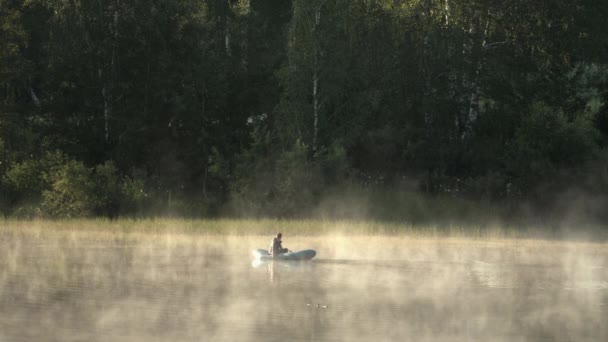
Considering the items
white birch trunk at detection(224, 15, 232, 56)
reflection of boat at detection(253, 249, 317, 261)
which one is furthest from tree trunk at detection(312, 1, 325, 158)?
reflection of boat at detection(253, 249, 317, 261)

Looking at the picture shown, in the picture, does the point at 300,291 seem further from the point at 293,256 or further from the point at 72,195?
the point at 72,195

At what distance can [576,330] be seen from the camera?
1450cm

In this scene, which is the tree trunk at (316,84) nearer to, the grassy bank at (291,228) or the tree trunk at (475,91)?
the tree trunk at (475,91)

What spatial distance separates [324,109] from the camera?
126 feet

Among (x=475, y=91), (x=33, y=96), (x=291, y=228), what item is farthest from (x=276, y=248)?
(x=33, y=96)

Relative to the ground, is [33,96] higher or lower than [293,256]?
higher

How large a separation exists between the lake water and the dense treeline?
363 inches

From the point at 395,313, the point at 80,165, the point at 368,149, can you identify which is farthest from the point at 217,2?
the point at 395,313

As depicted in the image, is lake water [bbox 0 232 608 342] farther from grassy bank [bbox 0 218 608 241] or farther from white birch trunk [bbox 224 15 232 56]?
white birch trunk [bbox 224 15 232 56]

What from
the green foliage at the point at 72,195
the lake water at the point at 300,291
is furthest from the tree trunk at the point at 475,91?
the green foliage at the point at 72,195

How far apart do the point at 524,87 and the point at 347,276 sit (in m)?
21.2

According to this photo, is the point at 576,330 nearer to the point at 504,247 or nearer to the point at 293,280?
the point at 293,280

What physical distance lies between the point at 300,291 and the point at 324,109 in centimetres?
2062

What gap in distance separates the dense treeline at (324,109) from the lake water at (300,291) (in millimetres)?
9215
